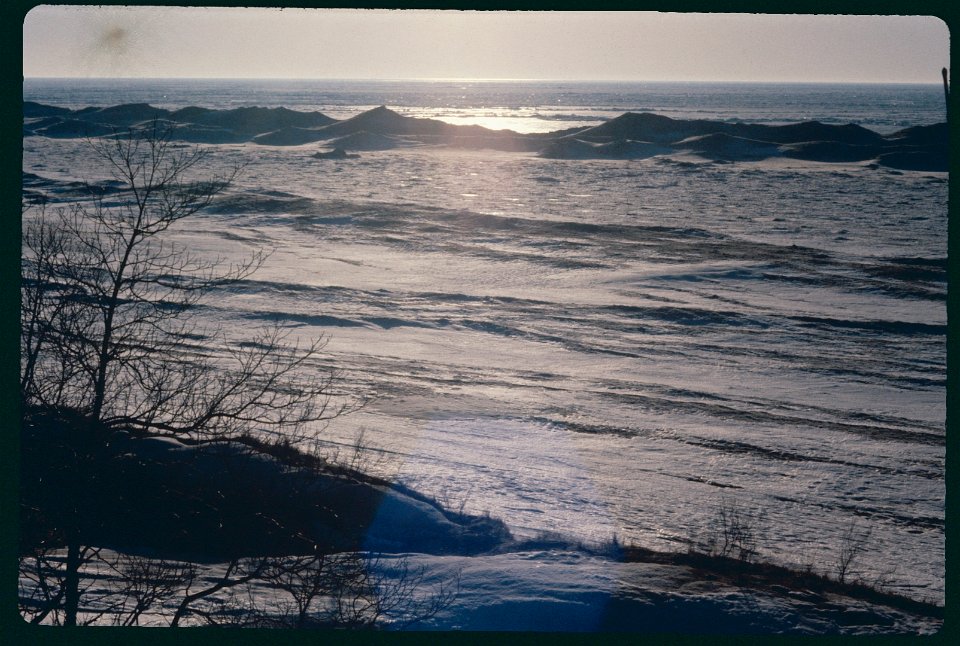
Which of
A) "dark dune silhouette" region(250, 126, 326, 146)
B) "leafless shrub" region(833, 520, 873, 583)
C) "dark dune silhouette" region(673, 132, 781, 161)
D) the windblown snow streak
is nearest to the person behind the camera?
"leafless shrub" region(833, 520, 873, 583)

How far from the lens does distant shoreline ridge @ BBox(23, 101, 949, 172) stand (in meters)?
26.1

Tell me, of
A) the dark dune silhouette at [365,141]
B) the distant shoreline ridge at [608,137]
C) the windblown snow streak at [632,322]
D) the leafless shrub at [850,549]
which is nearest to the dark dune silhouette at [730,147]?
the distant shoreline ridge at [608,137]

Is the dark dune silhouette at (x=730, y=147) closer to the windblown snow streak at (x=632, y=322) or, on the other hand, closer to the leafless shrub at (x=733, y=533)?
the windblown snow streak at (x=632, y=322)

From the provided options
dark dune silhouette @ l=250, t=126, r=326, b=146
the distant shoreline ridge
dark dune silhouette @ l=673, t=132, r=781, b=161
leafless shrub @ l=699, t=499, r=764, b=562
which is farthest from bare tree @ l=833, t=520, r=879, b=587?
dark dune silhouette @ l=250, t=126, r=326, b=146

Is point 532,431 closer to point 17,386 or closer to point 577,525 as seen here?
point 577,525

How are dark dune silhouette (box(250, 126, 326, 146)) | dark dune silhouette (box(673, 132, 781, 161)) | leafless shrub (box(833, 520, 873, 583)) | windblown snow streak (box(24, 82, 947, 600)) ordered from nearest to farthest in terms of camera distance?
leafless shrub (box(833, 520, 873, 583))
windblown snow streak (box(24, 82, 947, 600))
dark dune silhouette (box(673, 132, 781, 161))
dark dune silhouette (box(250, 126, 326, 146))

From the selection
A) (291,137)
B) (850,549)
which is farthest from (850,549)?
(291,137)

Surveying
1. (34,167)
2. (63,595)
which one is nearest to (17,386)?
(63,595)

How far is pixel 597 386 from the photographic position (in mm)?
10758

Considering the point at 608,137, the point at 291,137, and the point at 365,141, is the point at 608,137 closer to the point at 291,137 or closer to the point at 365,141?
the point at 365,141

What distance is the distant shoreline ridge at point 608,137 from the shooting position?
26.1 m

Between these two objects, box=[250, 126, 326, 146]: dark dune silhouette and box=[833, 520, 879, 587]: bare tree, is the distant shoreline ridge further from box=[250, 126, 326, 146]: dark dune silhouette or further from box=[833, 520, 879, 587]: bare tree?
box=[833, 520, 879, 587]: bare tree

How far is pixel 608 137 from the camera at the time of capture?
31109 mm

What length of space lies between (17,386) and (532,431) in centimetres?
579
